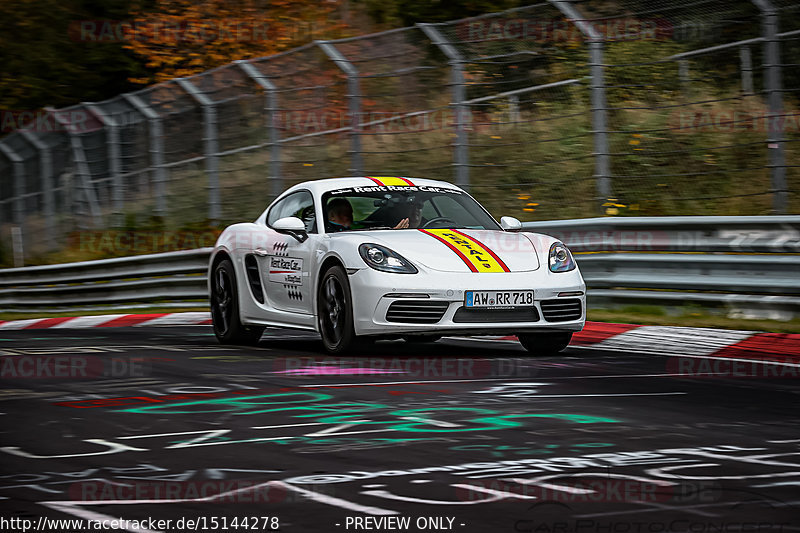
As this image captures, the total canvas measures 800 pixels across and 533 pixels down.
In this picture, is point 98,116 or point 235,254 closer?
point 235,254

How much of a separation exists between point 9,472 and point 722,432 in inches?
114

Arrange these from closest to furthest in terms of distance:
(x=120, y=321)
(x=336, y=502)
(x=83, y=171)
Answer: (x=336, y=502) < (x=120, y=321) < (x=83, y=171)

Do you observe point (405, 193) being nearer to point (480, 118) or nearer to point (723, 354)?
point (723, 354)

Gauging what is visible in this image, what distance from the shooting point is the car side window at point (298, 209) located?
10.2m

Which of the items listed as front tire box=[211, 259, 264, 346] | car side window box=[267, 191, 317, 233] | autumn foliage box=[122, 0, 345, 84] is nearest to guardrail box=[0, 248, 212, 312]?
front tire box=[211, 259, 264, 346]

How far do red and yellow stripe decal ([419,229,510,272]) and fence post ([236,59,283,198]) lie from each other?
22.8 feet

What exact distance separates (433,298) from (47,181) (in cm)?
1501

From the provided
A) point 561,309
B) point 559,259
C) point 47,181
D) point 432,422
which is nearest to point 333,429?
point 432,422

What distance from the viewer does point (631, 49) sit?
42.7 feet

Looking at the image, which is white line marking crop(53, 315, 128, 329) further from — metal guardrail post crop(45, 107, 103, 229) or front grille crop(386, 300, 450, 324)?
front grille crop(386, 300, 450, 324)

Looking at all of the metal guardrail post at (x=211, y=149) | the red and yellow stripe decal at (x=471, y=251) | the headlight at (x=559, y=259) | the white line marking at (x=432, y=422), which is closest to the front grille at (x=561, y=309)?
the headlight at (x=559, y=259)

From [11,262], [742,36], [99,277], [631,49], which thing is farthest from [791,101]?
[11,262]

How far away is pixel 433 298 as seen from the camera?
881cm

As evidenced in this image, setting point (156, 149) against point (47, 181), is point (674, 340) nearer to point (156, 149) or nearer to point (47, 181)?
point (156, 149)
